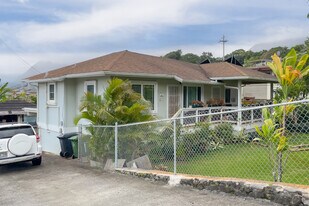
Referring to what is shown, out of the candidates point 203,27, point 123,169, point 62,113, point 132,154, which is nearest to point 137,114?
point 132,154

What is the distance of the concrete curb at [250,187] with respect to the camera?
17.2ft

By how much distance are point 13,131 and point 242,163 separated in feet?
26.5

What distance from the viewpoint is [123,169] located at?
9.55 meters

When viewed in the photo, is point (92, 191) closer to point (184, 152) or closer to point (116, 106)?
point (184, 152)

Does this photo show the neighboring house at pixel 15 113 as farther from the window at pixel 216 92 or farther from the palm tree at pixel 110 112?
the palm tree at pixel 110 112

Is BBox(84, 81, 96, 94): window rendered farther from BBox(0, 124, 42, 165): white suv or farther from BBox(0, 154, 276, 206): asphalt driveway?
BBox(0, 154, 276, 206): asphalt driveway

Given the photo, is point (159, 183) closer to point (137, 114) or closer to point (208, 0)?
point (137, 114)

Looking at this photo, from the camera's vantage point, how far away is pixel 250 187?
5887 millimetres

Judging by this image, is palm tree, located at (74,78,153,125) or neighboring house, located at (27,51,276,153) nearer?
palm tree, located at (74,78,153,125)

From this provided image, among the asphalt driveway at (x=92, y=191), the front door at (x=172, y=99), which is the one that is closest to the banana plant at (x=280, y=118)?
the asphalt driveway at (x=92, y=191)

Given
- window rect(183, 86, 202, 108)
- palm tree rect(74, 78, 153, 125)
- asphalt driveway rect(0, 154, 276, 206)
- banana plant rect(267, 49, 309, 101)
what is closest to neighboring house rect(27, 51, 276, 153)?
window rect(183, 86, 202, 108)

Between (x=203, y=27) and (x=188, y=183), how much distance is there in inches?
950

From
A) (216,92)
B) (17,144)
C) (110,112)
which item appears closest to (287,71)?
(110,112)

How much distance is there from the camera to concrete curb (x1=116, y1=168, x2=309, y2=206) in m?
5.23
